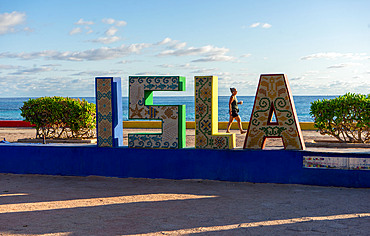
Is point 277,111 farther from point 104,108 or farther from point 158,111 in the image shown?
point 104,108

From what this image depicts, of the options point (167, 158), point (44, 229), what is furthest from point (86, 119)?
point (44, 229)

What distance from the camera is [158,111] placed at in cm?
938

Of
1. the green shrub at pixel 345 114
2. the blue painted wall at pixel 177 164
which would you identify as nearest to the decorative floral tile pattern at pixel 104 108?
the blue painted wall at pixel 177 164

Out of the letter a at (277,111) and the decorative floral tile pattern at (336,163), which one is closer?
the decorative floral tile pattern at (336,163)

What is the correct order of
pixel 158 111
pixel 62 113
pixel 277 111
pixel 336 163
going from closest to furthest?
pixel 336 163 → pixel 277 111 → pixel 158 111 → pixel 62 113

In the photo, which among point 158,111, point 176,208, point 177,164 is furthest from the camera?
point 177,164

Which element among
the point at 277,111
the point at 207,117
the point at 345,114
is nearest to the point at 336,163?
the point at 277,111

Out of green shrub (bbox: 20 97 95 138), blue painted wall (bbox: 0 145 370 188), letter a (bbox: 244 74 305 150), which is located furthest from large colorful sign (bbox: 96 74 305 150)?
green shrub (bbox: 20 97 95 138)

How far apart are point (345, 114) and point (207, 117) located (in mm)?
7394

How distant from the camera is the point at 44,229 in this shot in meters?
6.07

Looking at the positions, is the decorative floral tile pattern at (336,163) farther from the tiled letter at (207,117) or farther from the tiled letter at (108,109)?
the tiled letter at (108,109)

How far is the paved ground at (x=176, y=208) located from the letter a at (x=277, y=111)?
980 millimetres

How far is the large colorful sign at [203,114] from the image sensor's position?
886 centimetres

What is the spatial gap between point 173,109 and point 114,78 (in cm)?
151
